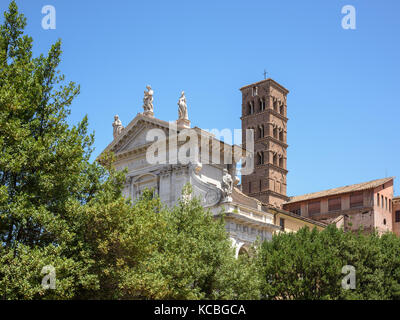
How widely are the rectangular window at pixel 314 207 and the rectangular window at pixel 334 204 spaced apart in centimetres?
133

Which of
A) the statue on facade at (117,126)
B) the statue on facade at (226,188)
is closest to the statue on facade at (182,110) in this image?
the statue on facade at (226,188)

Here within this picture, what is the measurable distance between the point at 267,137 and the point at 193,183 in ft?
130

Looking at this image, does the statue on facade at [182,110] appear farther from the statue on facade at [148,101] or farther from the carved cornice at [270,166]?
the carved cornice at [270,166]

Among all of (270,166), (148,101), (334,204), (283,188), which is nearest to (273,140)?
(270,166)

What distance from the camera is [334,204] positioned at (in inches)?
2680

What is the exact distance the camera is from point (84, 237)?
25047 millimetres

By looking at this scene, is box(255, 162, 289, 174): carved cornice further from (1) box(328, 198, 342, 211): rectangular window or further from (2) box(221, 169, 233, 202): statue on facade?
(2) box(221, 169, 233, 202): statue on facade

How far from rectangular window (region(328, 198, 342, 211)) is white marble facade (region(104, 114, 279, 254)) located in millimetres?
24477

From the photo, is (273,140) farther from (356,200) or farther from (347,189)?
(356,200)

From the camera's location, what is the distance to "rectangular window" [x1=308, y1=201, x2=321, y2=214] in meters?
68.6

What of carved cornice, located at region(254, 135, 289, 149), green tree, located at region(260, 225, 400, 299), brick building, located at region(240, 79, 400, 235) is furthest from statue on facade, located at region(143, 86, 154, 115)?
carved cornice, located at region(254, 135, 289, 149)

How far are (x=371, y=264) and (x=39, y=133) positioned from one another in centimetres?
2513
